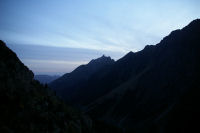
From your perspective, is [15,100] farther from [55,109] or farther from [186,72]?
[186,72]

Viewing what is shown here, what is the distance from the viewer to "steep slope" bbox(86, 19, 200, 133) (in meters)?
102

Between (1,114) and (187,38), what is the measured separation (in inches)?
6409

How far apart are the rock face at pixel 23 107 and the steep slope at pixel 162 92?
7090cm

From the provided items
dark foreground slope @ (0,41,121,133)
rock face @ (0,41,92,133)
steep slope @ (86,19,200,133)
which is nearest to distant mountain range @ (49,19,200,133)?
steep slope @ (86,19,200,133)

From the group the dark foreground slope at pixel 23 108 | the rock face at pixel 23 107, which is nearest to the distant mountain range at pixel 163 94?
the dark foreground slope at pixel 23 108

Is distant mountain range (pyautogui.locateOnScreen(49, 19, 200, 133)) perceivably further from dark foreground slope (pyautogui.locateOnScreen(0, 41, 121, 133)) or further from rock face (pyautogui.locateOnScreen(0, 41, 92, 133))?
rock face (pyautogui.locateOnScreen(0, 41, 92, 133))

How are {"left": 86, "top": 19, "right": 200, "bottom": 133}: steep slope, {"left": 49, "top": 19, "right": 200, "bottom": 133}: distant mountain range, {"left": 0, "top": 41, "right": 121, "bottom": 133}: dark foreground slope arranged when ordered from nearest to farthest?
{"left": 0, "top": 41, "right": 121, "bottom": 133}: dark foreground slope, {"left": 49, "top": 19, "right": 200, "bottom": 133}: distant mountain range, {"left": 86, "top": 19, "right": 200, "bottom": 133}: steep slope

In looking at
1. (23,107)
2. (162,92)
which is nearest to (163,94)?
(162,92)

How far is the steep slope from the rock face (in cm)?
7090

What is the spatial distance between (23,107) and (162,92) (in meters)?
125

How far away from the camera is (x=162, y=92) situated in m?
140

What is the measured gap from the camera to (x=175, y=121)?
91.7m

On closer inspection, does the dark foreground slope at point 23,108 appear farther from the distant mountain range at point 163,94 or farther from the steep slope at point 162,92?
the steep slope at point 162,92

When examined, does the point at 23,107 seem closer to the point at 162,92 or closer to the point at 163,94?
the point at 163,94
